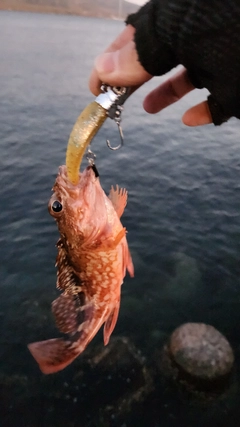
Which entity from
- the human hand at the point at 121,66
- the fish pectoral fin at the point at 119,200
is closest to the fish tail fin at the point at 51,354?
the fish pectoral fin at the point at 119,200

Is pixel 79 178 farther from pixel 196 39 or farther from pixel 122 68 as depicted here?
pixel 196 39

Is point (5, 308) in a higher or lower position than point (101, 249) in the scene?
lower

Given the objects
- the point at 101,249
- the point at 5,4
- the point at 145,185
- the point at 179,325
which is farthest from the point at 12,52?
the point at 5,4

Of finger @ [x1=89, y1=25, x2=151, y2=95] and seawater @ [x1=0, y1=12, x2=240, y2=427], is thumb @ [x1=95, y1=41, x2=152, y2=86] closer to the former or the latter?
finger @ [x1=89, y1=25, x2=151, y2=95]

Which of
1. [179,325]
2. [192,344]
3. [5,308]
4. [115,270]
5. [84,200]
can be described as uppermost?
[84,200]

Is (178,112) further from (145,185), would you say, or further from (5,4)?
(5,4)

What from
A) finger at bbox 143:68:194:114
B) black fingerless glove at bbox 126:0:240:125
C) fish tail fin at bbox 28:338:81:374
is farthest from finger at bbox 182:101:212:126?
fish tail fin at bbox 28:338:81:374

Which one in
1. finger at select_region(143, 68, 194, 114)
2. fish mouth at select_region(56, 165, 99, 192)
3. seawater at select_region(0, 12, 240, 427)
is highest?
finger at select_region(143, 68, 194, 114)
